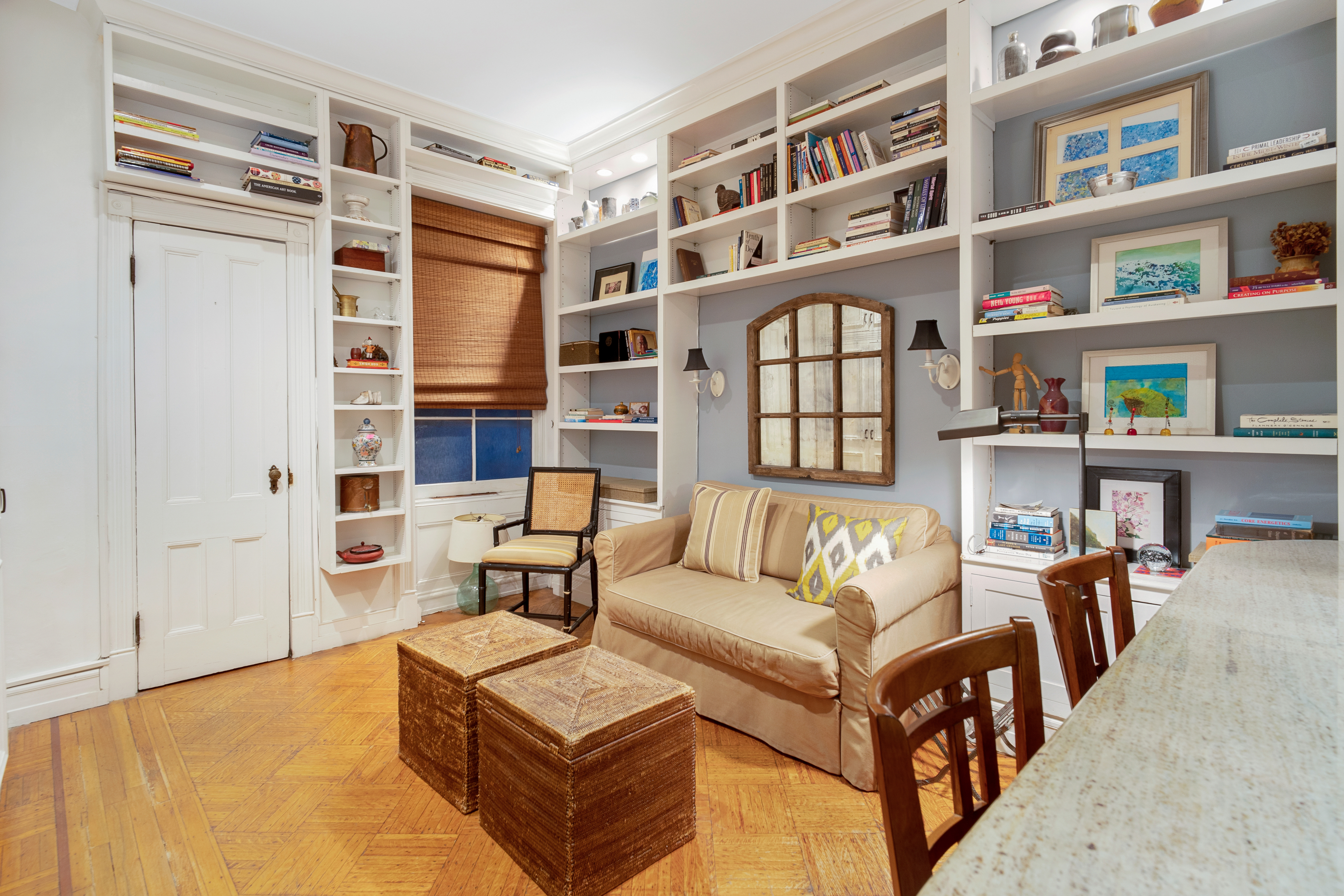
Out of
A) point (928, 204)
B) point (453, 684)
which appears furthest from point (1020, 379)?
point (453, 684)

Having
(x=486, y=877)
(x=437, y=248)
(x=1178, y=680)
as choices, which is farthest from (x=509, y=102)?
(x=1178, y=680)

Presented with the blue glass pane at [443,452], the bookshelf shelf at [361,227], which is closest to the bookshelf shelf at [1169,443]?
the blue glass pane at [443,452]

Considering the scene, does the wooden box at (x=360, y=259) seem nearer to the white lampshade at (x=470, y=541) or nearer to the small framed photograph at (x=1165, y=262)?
the white lampshade at (x=470, y=541)

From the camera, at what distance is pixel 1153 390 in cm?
231

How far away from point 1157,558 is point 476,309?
152 inches

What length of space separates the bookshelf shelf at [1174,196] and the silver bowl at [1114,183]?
0.02m

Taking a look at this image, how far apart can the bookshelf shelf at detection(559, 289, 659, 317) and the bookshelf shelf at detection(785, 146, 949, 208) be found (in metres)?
1.06

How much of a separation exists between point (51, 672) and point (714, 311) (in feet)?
12.0

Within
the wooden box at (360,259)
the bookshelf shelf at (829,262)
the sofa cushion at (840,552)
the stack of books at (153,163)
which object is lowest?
the sofa cushion at (840,552)

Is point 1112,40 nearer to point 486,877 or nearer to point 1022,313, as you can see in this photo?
point 1022,313

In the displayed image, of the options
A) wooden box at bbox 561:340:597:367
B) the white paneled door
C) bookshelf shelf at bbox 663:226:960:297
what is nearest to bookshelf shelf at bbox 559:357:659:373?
wooden box at bbox 561:340:597:367

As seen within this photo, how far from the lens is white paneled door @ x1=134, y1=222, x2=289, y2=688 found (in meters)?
3.04

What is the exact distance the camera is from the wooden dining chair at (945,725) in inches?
29.3

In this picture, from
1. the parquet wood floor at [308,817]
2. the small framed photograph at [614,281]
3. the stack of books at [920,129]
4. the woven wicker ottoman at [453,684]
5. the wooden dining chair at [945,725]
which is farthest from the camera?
the small framed photograph at [614,281]
